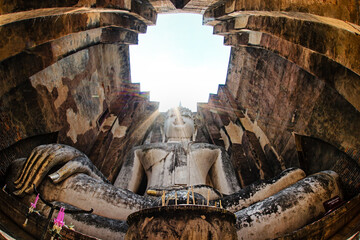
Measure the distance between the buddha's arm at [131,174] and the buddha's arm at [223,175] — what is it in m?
1.29

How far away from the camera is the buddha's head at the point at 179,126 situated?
6543mm

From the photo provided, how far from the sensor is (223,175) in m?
Answer: 5.15

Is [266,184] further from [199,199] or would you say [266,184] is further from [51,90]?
[51,90]

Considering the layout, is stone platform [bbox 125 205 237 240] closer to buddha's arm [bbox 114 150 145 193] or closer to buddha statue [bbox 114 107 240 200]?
buddha statue [bbox 114 107 240 200]

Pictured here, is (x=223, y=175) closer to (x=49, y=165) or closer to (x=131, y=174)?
(x=131, y=174)

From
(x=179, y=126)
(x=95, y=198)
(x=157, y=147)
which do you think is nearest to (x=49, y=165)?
(x=95, y=198)

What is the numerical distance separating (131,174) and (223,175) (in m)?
1.54

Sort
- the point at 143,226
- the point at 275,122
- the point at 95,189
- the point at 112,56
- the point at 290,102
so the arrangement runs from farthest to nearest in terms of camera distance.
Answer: the point at 112,56 < the point at 275,122 < the point at 290,102 < the point at 95,189 < the point at 143,226

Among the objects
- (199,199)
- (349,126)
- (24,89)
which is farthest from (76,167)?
(349,126)

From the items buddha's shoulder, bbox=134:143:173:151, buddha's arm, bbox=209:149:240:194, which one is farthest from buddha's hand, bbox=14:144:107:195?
buddha's arm, bbox=209:149:240:194

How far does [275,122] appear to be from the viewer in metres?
5.56

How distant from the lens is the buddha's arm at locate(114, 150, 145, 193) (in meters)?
5.05

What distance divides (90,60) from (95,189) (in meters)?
2.80

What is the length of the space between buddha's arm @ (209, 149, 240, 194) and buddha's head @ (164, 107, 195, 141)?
1176 millimetres
